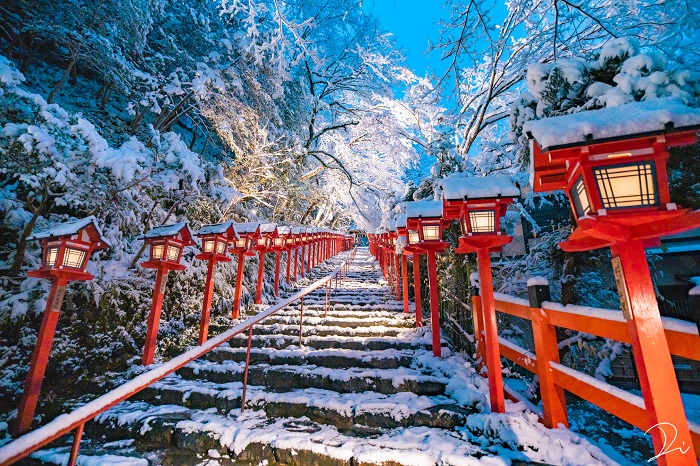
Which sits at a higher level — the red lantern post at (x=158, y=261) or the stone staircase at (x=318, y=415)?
the red lantern post at (x=158, y=261)

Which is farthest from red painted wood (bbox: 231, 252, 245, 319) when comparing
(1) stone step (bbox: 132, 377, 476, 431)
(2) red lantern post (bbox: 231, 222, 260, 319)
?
(1) stone step (bbox: 132, 377, 476, 431)

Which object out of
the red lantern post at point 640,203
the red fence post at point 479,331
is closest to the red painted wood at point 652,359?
the red lantern post at point 640,203

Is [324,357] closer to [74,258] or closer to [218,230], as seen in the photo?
[218,230]

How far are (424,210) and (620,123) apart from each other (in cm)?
335

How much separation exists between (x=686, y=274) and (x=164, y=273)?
12.6 m

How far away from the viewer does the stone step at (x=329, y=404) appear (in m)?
3.27

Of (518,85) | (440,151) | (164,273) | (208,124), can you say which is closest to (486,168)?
(440,151)

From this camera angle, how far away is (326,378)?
13.6 feet

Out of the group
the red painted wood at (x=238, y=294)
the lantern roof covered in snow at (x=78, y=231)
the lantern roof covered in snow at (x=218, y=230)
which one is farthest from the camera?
the red painted wood at (x=238, y=294)

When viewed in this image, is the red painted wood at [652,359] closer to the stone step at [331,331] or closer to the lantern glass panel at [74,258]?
the stone step at [331,331]

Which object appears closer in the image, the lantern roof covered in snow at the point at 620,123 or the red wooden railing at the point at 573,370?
the lantern roof covered in snow at the point at 620,123

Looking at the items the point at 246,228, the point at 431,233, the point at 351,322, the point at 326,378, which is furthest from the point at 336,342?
the point at 246,228

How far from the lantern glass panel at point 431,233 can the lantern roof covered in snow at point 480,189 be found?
157cm

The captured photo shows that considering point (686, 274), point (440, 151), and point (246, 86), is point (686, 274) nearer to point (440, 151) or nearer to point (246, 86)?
point (440, 151)
